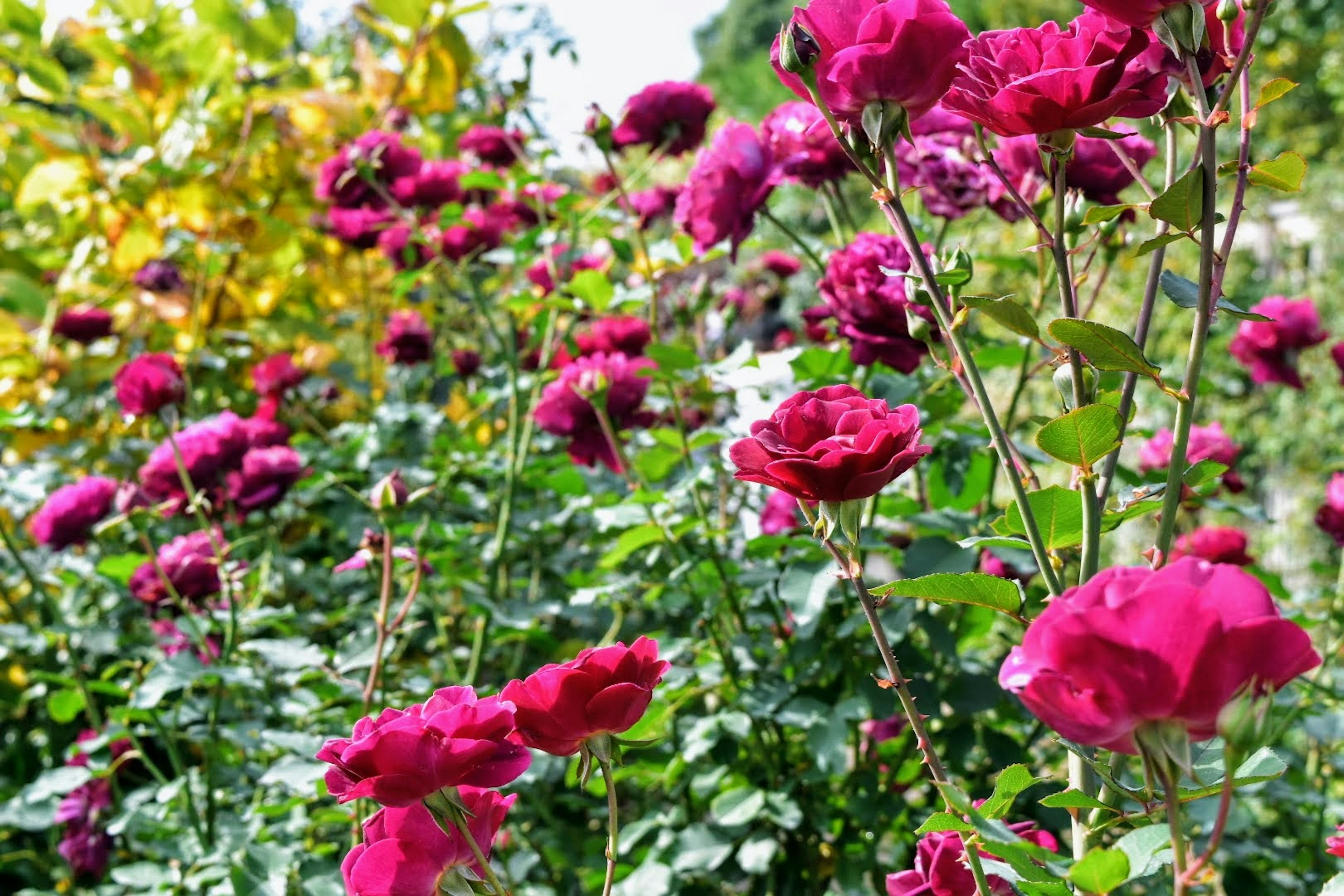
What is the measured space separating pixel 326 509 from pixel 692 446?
1.15m

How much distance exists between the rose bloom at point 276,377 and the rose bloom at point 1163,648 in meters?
1.79

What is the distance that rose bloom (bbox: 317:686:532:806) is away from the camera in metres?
0.50

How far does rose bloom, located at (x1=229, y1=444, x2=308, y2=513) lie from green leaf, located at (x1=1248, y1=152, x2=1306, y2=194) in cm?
128

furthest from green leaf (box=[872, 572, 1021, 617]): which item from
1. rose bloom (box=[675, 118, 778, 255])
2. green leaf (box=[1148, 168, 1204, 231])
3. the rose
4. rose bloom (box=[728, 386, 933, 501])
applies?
the rose

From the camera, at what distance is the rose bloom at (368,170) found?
159cm

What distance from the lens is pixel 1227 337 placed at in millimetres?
5188

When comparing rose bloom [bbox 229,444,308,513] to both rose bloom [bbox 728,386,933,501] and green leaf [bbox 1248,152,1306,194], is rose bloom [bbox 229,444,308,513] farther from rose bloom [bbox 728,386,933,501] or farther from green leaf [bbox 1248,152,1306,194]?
green leaf [bbox 1248,152,1306,194]

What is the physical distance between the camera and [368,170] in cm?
156

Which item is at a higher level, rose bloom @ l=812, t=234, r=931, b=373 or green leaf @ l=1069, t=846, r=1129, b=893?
rose bloom @ l=812, t=234, r=931, b=373

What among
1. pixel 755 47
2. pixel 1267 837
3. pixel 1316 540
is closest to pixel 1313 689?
pixel 1267 837

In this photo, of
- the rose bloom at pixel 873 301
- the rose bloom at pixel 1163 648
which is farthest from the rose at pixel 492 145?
the rose bloom at pixel 1163 648

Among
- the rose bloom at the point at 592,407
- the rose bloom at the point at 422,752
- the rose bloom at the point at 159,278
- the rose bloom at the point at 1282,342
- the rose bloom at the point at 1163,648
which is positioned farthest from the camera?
the rose bloom at the point at 159,278

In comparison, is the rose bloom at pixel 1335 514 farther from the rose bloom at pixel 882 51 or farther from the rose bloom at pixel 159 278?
the rose bloom at pixel 159 278

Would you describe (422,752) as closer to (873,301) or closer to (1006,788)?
(1006,788)
